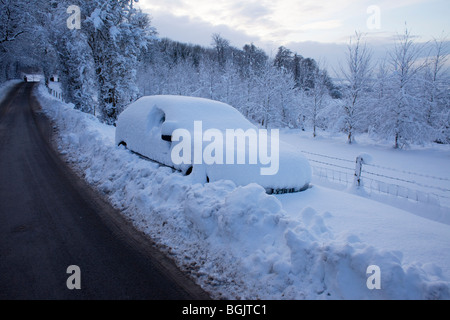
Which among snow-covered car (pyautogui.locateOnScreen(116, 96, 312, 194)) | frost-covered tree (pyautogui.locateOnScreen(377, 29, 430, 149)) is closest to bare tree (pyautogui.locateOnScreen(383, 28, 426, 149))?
frost-covered tree (pyautogui.locateOnScreen(377, 29, 430, 149))

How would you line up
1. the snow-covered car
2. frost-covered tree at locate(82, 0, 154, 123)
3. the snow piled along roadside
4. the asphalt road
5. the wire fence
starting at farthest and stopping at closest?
frost-covered tree at locate(82, 0, 154, 123) → the wire fence → the snow-covered car → the asphalt road → the snow piled along roadside

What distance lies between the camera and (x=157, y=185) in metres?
5.30

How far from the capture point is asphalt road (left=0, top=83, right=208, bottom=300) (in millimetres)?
2994

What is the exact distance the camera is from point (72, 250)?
3754mm

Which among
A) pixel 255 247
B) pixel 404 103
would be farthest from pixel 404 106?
pixel 255 247

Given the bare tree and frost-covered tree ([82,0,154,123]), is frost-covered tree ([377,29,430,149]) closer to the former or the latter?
the bare tree

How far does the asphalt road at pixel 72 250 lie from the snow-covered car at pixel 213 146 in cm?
166

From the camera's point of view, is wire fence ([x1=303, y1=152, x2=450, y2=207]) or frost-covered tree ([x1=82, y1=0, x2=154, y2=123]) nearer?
wire fence ([x1=303, y1=152, x2=450, y2=207])

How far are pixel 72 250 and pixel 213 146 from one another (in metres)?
2.86

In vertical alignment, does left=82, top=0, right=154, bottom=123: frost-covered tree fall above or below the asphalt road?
above

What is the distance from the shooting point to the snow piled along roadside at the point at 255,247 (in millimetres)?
2682

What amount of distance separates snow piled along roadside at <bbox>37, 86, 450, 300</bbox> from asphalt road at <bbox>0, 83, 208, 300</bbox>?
285mm

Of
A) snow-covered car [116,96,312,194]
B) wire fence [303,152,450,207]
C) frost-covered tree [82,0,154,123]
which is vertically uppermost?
frost-covered tree [82,0,154,123]
